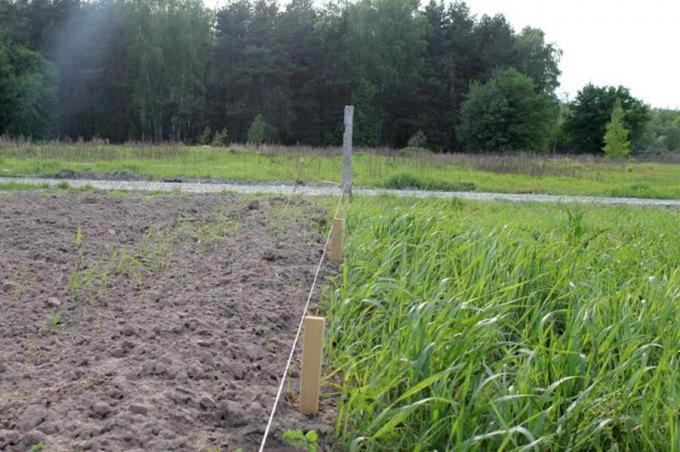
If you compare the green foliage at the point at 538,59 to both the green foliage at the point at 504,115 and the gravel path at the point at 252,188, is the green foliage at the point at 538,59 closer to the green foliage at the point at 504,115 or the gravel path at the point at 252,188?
the green foliage at the point at 504,115

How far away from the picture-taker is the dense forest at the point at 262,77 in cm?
4366

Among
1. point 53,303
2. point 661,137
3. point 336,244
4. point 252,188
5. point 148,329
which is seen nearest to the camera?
point 148,329

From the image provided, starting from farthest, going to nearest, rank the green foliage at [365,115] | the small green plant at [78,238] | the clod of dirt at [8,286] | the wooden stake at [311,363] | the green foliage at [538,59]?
the green foliage at [538,59] → the green foliage at [365,115] → the small green plant at [78,238] → the clod of dirt at [8,286] → the wooden stake at [311,363]

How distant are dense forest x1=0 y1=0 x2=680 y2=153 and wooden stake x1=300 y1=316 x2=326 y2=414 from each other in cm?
3949

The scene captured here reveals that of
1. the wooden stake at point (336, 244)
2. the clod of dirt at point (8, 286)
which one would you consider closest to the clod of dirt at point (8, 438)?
the clod of dirt at point (8, 286)

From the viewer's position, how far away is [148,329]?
344 cm

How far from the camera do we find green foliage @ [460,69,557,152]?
4419 cm

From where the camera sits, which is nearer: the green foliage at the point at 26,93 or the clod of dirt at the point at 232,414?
the clod of dirt at the point at 232,414

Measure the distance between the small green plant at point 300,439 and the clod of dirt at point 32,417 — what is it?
0.89m

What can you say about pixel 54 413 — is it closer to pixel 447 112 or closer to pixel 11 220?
pixel 11 220

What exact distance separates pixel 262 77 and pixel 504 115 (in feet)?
53.3

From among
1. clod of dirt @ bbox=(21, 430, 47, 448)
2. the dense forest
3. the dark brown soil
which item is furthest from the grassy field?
the dense forest

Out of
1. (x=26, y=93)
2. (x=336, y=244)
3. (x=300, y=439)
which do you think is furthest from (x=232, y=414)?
(x=26, y=93)

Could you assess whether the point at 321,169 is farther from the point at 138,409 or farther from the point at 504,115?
the point at 504,115
